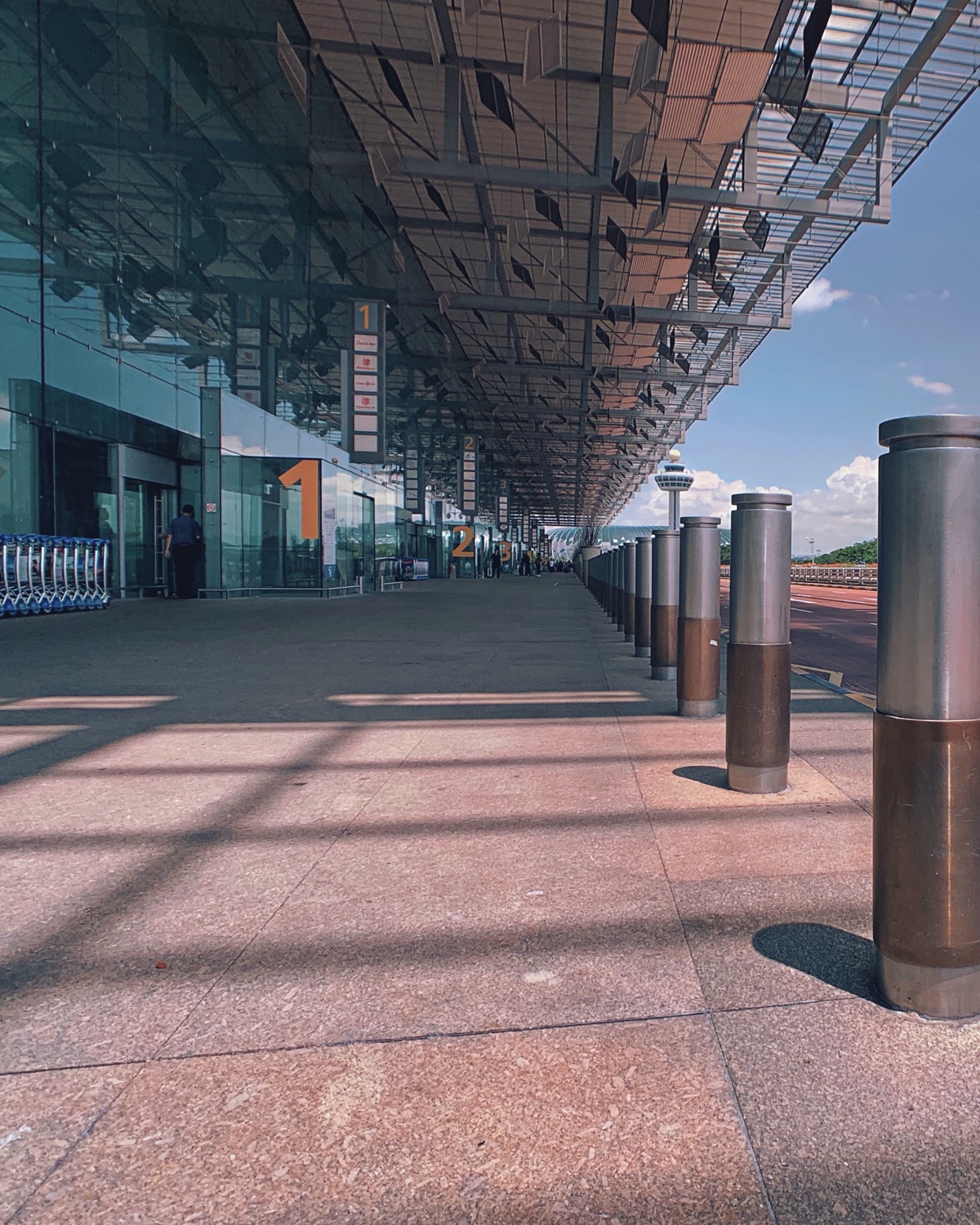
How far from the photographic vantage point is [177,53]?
1617 centimetres

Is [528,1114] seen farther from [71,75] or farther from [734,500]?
[71,75]

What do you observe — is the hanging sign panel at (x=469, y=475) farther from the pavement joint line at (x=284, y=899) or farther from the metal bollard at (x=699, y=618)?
the pavement joint line at (x=284, y=899)

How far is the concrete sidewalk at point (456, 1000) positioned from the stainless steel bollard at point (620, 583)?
24.5ft

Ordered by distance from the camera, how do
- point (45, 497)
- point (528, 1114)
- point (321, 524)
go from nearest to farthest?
point (528, 1114)
point (45, 497)
point (321, 524)

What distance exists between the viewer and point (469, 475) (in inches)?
1550

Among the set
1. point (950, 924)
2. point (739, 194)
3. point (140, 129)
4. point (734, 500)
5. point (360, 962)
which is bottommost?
point (360, 962)

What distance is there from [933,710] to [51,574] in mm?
16437

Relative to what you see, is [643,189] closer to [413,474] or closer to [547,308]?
[547,308]

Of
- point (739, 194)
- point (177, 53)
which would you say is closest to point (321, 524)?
point (177, 53)

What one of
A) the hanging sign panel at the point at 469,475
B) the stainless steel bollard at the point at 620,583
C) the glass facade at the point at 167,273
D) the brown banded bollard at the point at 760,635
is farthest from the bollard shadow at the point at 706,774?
the hanging sign panel at the point at 469,475

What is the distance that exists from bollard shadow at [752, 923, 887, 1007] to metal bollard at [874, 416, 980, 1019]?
164 mm

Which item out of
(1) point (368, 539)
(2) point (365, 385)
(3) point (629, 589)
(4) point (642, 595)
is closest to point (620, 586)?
(3) point (629, 589)

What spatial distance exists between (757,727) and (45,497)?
1770 centimetres

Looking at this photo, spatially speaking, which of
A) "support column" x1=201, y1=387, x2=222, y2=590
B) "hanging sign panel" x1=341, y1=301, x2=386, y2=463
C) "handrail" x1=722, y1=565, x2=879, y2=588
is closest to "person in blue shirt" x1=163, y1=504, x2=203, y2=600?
"support column" x1=201, y1=387, x2=222, y2=590
